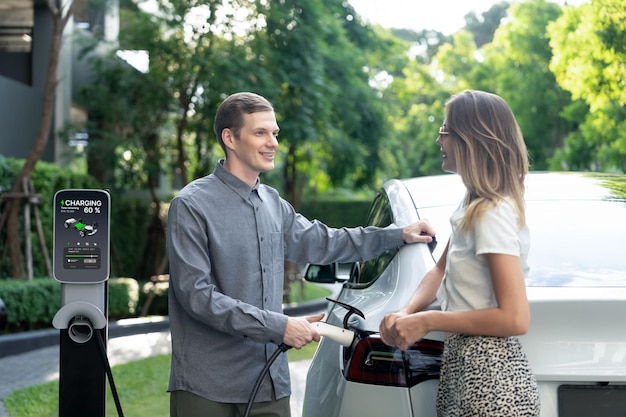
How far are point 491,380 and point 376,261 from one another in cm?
144

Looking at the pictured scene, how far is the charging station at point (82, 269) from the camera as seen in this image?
4195 mm

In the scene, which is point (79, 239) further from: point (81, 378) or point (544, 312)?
point (544, 312)

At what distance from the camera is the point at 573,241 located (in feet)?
11.0

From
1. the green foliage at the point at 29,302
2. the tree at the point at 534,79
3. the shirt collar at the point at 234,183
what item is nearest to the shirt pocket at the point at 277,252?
the shirt collar at the point at 234,183

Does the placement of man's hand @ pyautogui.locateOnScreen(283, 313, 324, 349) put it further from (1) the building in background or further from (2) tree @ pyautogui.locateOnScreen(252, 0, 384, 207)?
(1) the building in background

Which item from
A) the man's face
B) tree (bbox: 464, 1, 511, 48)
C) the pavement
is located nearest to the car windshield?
the man's face

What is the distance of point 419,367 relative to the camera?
2.95m

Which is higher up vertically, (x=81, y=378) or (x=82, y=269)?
(x=82, y=269)

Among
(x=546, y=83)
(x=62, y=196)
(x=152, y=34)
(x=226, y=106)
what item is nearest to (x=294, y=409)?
(x=62, y=196)

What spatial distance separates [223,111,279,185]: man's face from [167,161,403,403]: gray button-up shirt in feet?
0.15

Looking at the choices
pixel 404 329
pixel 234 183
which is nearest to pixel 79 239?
pixel 234 183

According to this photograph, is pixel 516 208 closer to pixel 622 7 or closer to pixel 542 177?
pixel 542 177

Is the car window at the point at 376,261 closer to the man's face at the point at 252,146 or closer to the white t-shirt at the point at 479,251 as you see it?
the man's face at the point at 252,146

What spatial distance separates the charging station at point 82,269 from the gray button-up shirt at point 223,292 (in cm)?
89
